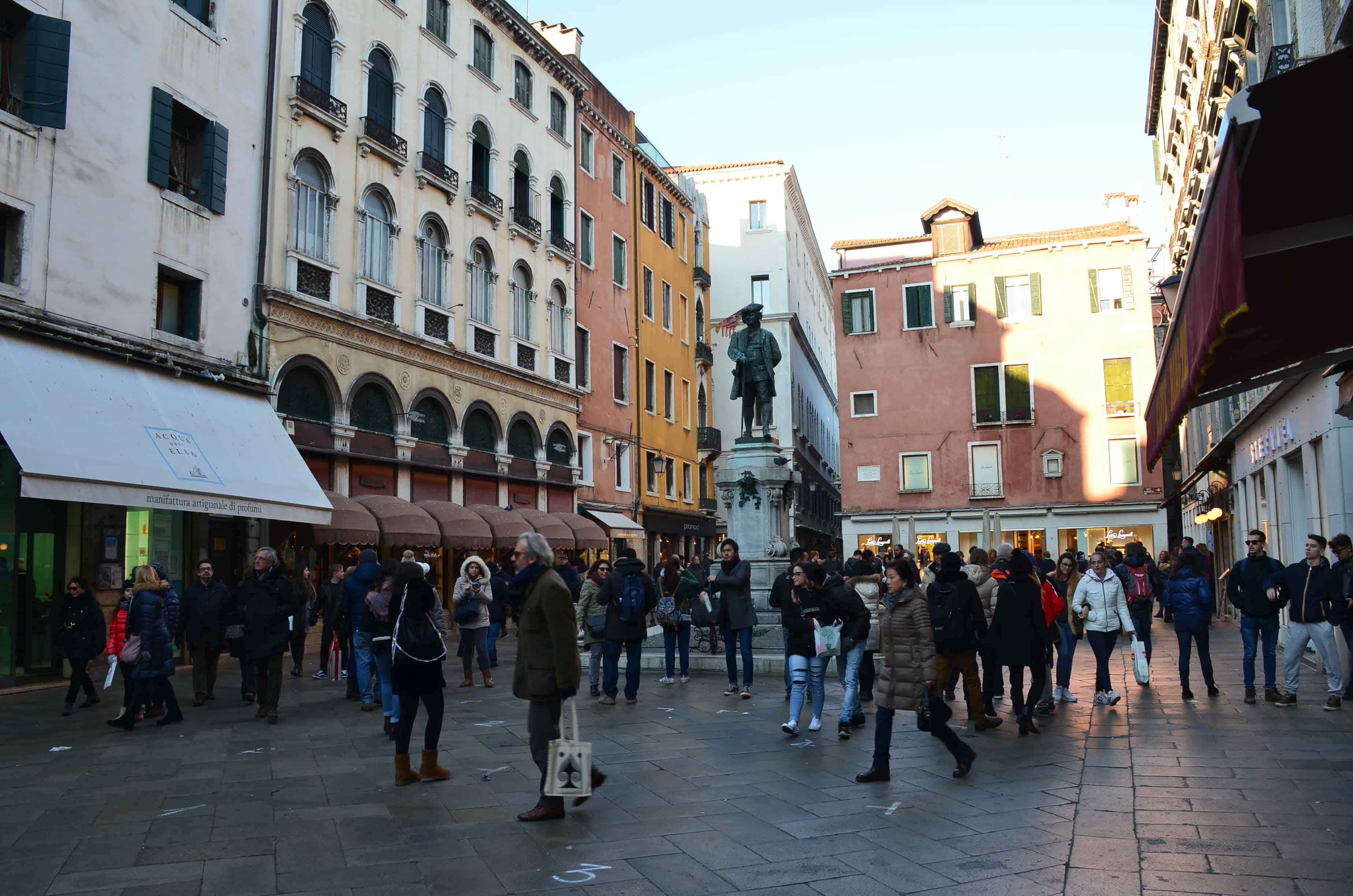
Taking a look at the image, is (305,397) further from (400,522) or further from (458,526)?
(458,526)

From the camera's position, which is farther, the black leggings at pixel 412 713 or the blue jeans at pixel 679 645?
the blue jeans at pixel 679 645

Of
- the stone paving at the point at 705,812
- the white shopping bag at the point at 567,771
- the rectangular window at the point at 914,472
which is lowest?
the stone paving at the point at 705,812

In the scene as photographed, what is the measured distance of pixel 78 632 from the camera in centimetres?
1213

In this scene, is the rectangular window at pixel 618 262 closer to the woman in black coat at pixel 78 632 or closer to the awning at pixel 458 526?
the awning at pixel 458 526

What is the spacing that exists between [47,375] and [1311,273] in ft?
48.2

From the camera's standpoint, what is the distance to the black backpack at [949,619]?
927cm

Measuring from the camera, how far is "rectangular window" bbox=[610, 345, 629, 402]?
3541cm

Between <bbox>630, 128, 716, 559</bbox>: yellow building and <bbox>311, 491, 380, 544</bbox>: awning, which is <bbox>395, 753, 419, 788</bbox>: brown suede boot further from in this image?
<bbox>630, 128, 716, 559</bbox>: yellow building

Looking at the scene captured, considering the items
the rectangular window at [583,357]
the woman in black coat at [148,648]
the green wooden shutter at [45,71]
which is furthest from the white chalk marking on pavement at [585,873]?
the rectangular window at [583,357]

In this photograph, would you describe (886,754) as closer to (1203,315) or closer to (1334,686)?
(1203,315)

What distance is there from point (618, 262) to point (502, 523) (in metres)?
13.8

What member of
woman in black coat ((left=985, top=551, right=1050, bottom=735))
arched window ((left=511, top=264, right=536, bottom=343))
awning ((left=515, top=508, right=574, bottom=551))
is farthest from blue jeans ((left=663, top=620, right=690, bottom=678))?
arched window ((left=511, top=264, right=536, bottom=343))

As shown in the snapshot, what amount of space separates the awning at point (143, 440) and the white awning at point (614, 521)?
13.8 metres

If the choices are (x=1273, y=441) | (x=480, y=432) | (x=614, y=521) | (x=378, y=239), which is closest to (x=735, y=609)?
(x=1273, y=441)
